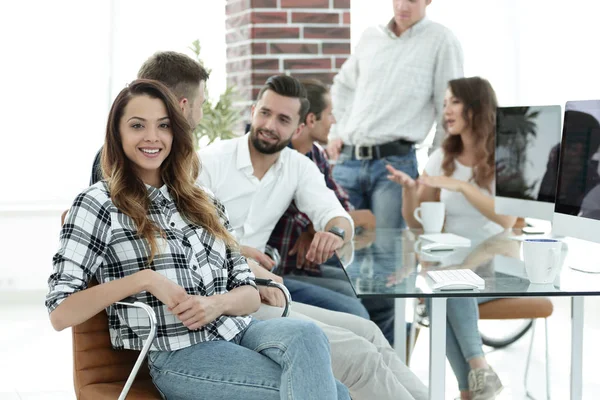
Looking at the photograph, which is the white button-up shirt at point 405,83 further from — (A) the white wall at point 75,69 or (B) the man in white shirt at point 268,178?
(A) the white wall at point 75,69

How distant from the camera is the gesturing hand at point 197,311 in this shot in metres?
1.77

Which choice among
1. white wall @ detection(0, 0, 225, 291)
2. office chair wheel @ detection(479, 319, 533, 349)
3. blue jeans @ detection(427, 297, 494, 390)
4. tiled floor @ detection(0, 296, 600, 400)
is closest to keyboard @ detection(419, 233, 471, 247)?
blue jeans @ detection(427, 297, 494, 390)

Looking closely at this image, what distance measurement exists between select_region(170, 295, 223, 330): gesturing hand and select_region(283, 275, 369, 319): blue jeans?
0.89m

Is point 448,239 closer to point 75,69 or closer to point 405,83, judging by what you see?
point 405,83

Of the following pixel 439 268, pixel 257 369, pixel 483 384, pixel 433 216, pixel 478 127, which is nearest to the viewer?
pixel 257 369

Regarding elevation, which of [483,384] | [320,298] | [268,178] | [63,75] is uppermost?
[63,75]

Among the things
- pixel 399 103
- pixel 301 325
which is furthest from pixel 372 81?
pixel 301 325

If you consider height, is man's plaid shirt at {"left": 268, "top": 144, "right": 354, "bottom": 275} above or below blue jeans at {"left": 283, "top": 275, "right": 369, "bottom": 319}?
above

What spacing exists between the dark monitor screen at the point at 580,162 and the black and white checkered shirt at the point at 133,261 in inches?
43.7

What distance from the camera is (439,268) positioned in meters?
2.24

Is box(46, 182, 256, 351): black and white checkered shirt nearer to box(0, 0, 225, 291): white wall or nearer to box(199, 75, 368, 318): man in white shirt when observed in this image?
box(199, 75, 368, 318): man in white shirt

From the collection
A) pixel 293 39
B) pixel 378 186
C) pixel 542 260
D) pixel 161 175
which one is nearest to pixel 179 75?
pixel 161 175

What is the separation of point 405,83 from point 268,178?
1294 millimetres

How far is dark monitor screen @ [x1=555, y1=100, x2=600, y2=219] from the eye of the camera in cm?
233
